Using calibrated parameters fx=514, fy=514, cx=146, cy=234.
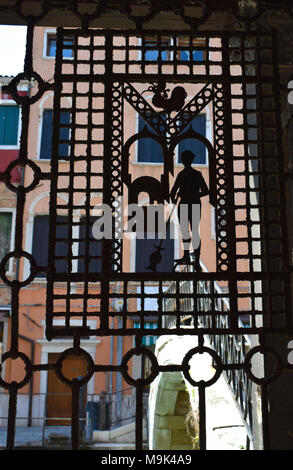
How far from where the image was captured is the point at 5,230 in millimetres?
13180

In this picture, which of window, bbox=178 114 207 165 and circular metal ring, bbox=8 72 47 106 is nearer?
circular metal ring, bbox=8 72 47 106

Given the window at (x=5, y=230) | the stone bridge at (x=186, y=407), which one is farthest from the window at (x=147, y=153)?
the stone bridge at (x=186, y=407)

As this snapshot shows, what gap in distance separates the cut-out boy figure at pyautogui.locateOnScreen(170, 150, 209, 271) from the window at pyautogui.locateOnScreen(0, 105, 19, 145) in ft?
39.1

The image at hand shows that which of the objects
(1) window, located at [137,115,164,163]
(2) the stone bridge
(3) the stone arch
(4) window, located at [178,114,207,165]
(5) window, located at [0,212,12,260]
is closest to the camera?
(2) the stone bridge

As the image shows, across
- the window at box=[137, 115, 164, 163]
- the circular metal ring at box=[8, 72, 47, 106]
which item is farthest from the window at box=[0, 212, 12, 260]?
the circular metal ring at box=[8, 72, 47, 106]

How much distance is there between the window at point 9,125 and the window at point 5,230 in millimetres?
1872

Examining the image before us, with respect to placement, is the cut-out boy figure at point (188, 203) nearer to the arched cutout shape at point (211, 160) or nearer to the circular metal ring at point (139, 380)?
the arched cutout shape at point (211, 160)

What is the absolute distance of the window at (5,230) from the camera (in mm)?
12695

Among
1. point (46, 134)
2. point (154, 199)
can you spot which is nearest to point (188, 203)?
point (154, 199)

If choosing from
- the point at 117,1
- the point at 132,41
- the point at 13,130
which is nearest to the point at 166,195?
the point at 117,1

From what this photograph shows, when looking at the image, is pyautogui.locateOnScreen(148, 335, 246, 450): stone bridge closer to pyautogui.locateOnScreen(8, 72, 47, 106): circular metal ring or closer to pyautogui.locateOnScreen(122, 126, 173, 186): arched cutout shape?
pyautogui.locateOnScreen(122, 126, 173, 186): arched cutout shape

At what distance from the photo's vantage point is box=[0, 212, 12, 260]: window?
12.7m

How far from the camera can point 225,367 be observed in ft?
5.73

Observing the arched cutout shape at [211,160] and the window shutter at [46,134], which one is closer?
the arched cutout shape at [211,160]
